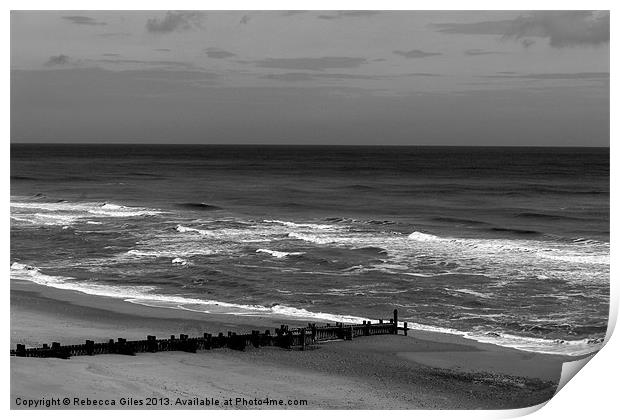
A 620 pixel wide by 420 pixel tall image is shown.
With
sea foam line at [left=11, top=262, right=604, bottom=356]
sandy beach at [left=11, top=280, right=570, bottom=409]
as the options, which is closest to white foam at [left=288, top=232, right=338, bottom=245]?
sea foam line at [left=11, top=262, right=604, bottom=356]

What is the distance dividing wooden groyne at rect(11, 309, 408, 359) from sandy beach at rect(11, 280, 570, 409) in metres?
0.19

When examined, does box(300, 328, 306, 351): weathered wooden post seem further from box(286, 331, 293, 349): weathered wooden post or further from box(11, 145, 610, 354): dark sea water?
box(11, 145, 610, 354): dark sea water

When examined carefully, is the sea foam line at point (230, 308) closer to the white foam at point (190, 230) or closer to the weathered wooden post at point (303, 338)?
the weathered wooden post at point (303, 338)

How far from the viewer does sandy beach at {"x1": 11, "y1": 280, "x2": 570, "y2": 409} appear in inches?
414

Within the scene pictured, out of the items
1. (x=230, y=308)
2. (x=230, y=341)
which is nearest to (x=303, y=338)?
(x=230, y=341)

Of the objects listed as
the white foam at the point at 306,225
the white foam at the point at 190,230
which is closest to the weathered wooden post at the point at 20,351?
the white foam at the point at 190,230

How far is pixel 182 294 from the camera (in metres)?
17.1

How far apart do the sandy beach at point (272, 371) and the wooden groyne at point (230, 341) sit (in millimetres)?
189

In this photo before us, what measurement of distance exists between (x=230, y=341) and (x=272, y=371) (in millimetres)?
1413

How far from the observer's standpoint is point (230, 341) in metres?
13.3

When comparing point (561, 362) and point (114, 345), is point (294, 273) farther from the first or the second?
point (561, 362)

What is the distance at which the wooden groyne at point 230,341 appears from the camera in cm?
1200

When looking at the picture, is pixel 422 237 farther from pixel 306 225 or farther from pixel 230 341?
pixel 230 341
